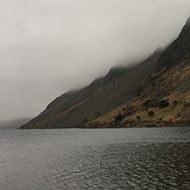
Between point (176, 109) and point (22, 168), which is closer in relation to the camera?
point (22, 168)

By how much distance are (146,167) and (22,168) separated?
66.4ft

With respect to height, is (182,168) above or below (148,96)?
below

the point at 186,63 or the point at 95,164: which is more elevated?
the point at 186,63

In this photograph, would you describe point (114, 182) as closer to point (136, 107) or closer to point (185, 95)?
point (185, 95)

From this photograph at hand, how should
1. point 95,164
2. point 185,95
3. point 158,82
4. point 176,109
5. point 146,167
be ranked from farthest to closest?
point 158,82, point 185,95, point 176,109, point 95,164, point 146,167

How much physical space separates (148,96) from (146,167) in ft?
478

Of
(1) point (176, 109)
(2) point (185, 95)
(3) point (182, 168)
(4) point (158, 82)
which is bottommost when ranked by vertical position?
(3) point (182, 168)

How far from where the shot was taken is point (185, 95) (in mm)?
126750

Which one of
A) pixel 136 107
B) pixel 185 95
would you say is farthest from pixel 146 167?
pixel 136 107

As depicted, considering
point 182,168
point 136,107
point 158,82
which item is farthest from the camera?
point 158,82

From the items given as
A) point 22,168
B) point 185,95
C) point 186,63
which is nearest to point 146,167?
point 22,168

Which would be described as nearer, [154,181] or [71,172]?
[154,181]

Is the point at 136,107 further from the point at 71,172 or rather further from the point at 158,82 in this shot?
the point at 71,172

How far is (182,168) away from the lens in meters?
26.1
